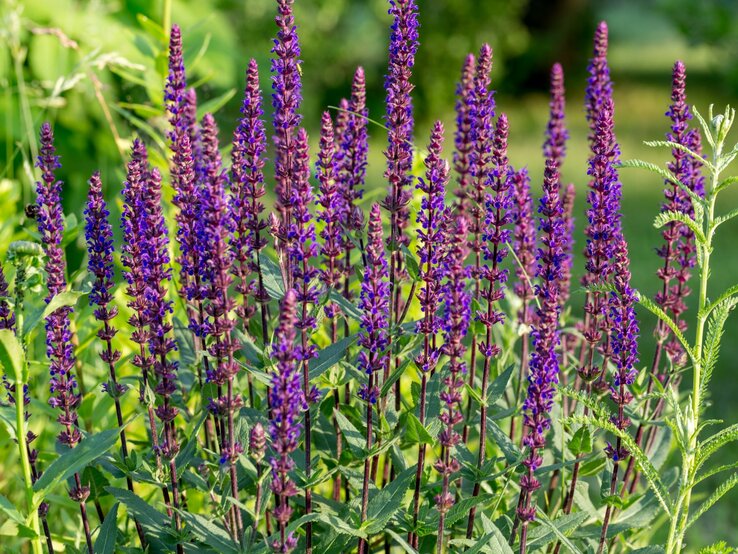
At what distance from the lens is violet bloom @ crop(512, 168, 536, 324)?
136 inches

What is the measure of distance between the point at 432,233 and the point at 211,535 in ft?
3.94

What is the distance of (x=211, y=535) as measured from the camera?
2.79 metres

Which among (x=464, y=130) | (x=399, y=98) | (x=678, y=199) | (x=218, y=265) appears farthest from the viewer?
(x=464, y=130)

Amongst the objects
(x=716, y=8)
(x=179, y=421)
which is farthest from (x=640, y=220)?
(x=179, y=421)

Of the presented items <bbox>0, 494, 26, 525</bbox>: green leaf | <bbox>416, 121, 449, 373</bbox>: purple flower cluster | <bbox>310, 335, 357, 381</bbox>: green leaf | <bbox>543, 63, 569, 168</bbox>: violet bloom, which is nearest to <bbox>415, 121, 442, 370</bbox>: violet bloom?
<bbox>416, 121, 449, 373</bbox>: purple flower cluster

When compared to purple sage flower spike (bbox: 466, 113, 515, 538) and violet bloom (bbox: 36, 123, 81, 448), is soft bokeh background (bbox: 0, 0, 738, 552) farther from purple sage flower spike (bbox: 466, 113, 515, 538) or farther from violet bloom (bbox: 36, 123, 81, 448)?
purple sage flower spike (bbox: 466, 113, 515, 538)

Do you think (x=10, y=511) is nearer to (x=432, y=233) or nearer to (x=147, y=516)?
(x=147, y=516)

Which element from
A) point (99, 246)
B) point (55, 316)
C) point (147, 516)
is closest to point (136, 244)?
point (99, 246)

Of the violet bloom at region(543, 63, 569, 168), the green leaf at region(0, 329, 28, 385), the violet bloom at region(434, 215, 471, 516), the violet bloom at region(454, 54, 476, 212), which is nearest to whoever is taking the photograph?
the green leaf at region(0, 329, 28, 385)

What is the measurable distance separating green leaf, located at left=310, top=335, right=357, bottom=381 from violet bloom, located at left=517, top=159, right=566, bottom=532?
613 millimetres

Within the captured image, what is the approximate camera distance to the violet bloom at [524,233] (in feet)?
11.3

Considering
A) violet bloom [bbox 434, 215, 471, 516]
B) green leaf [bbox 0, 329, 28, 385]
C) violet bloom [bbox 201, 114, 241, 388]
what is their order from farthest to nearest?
violet bloom [bbox 434, 215, 471, 516], violet bloom [bbox 201, 114, 241, 388], green leaf [bbox 0, 329, 28, 385]

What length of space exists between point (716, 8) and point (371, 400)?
14699 mm

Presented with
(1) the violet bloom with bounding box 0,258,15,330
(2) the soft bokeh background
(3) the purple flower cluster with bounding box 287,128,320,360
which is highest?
(3) the purple flower cluster with bounding box 287,128,320,360
